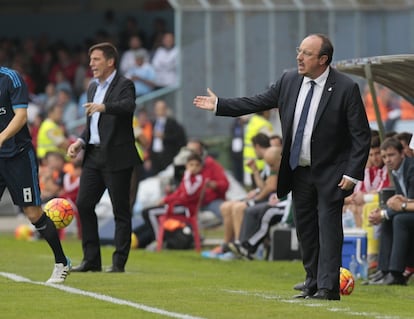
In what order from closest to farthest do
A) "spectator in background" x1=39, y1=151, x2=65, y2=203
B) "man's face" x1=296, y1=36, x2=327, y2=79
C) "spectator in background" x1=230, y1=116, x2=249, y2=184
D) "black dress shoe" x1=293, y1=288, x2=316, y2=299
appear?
"man's face" x1=296, y1=36, x2=327, y2=79
"black dress shoe" x1=293, y1=288, x2=316, y2=299
"spectator in background" x1=39, y1=151, x2=65, y2=203
"spectator in background" x1=230, y1=116, x2=249, y2=184

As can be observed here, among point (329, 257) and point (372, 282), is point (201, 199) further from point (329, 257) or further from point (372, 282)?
point (329, 257)

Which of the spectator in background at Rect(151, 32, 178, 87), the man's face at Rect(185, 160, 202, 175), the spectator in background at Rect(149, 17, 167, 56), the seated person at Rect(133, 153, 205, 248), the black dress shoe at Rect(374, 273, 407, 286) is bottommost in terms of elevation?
the black dress shoe at Rect(374, 273, 407, 286)

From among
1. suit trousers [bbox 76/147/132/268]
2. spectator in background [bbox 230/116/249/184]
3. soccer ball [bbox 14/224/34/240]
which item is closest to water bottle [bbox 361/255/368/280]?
suit trousers [bbox 76/147/132/268]

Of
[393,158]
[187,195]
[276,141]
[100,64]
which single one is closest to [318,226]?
[393,158]

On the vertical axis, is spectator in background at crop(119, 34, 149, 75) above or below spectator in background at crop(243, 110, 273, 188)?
above

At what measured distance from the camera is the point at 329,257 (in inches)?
441

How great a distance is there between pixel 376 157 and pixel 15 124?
4.89m

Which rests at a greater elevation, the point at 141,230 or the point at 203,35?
the point at 203,35

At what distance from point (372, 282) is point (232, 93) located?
1304cm

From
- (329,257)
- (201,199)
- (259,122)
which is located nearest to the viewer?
(329,257)

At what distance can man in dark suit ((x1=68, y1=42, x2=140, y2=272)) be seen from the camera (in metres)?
14.3

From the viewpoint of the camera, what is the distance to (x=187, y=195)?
1959 centimetres

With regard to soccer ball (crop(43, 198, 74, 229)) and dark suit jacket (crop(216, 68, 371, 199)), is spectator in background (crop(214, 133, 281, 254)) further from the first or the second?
dark suit jacket (crop(216, 68, 371, 199))

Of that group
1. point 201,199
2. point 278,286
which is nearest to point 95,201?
point 278,286
